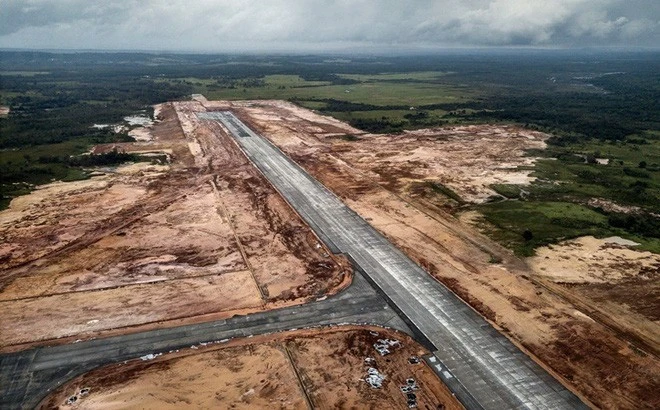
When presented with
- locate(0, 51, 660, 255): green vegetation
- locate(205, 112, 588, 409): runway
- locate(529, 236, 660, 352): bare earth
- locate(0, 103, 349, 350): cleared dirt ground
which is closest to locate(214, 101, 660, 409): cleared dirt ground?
locate(529, 236, 660, 352): bare earth

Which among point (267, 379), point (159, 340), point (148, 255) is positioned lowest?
point (267, 379)

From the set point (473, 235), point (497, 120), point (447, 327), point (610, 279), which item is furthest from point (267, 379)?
point (497, 120)

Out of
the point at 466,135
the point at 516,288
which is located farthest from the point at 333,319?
the point at 466,135

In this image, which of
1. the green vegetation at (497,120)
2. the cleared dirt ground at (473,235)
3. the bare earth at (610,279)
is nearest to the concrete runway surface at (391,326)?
the cleared dirt ground at (473,235)

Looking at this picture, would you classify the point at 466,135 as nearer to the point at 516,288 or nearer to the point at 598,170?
the point at 598,170

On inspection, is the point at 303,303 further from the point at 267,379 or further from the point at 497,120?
the point at 497,120

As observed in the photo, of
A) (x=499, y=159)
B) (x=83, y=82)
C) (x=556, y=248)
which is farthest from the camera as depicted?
(x=83, y=82)

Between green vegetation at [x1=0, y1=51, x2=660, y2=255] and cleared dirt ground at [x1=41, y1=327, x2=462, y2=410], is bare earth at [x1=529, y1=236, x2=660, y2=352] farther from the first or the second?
cleared dirt ground at [x1=41, y1=327, x2=462, y2=410]
